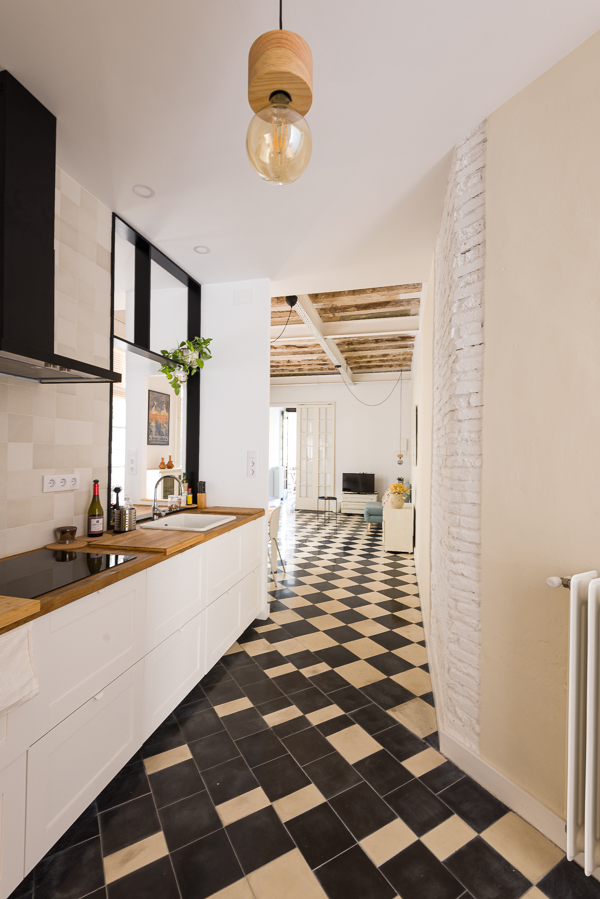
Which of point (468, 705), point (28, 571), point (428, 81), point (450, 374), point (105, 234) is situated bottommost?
point (468, 705)

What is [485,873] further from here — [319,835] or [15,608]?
[15,608]

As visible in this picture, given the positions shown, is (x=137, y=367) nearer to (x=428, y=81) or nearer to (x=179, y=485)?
(x=179, y=485)

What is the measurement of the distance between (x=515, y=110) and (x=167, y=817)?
2962mm

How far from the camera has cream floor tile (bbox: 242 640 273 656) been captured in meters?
2.82

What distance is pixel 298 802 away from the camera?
1607mm

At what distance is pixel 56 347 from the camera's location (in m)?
2.10

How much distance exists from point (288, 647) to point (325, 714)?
757mm

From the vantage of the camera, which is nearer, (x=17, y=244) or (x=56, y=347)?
(x=17, y=244)

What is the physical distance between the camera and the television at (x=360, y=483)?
869cm

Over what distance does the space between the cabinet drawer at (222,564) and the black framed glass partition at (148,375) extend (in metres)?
0.73

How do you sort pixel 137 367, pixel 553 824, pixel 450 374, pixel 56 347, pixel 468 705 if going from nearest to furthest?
pixel 553 824
pixel 468 705
pixel 450 374
pixel 56 347
pixel 137 367

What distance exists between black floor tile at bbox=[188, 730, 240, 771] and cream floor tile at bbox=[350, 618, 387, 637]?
141cm

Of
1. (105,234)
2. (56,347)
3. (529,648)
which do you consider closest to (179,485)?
(56,347)

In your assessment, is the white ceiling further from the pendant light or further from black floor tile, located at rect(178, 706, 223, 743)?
black floor tile, located at rect(178, 706, 223, 743)
